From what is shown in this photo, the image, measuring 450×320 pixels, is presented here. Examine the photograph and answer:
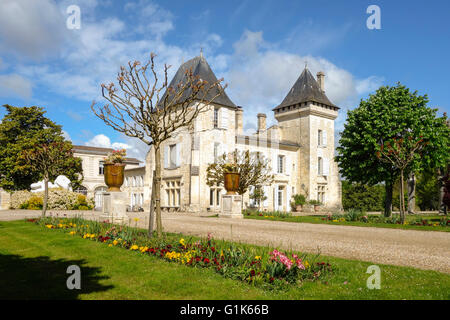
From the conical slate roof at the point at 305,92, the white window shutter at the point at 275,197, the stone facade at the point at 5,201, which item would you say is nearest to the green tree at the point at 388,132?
the white window shutter at the point at 275,197

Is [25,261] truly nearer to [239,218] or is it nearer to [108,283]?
[108,283]

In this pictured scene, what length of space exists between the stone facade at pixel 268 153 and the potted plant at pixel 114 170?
465 inches

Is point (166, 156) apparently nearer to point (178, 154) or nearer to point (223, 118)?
point (178, 154)

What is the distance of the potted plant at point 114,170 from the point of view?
12.2 m

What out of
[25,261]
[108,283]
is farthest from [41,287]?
[25,261]

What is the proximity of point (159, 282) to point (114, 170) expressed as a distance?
28.0 ft

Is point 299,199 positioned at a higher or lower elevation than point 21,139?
lower

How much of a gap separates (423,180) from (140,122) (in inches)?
1479

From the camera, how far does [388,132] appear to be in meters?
17.4

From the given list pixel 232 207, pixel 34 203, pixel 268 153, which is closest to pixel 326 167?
pixel 268 153

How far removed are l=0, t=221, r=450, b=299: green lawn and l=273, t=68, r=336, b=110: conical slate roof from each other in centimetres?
Result: 2703

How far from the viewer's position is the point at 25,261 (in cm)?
573

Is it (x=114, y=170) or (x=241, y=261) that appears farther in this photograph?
(x=114, y=170)

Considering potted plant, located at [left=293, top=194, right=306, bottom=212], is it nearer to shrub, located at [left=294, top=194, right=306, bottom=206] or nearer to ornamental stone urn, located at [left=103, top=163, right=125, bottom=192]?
shrub, located at [left=294, top=194, right=306, bottom=206]
